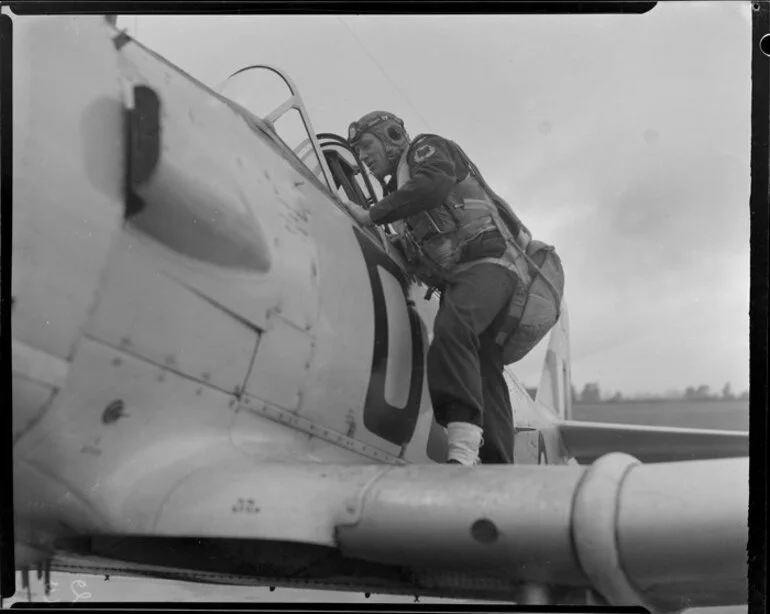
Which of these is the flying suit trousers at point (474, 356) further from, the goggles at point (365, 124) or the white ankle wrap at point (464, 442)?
the goggles at point (365, 124)

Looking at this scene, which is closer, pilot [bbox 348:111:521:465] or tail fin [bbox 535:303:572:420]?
tail fin [bbox 535:303:572:420]

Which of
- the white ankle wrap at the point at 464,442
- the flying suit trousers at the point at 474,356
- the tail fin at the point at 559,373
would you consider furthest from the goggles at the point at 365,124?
the white ankle wrap at the point at 464,442

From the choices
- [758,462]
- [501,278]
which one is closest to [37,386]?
[501,278]

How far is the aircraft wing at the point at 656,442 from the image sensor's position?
1762mm

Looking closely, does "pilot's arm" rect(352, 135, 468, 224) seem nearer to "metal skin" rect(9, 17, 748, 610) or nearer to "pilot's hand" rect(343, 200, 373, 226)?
"pilot's hand" rect(343, 200, 373, 226)

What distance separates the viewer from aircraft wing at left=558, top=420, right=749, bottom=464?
1762mm

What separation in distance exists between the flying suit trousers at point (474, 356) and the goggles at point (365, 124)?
40 cm

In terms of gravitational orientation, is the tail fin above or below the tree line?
above

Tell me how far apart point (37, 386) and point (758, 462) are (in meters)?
1.40

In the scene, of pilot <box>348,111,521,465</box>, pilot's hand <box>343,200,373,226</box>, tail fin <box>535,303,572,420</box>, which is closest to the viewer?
tail fin <box>535,303,572,420</box>

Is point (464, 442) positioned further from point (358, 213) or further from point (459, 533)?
point (358, 213)

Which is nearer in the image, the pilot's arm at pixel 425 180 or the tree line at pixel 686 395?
the tree line at pixel 686 395

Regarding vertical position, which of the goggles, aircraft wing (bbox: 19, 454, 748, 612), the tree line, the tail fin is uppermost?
the goggles

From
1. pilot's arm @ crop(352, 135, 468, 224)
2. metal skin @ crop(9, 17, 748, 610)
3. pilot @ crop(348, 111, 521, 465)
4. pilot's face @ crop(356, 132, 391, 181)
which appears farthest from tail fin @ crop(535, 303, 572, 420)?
pilot's face @ crop(356, 132, 391, 181)
